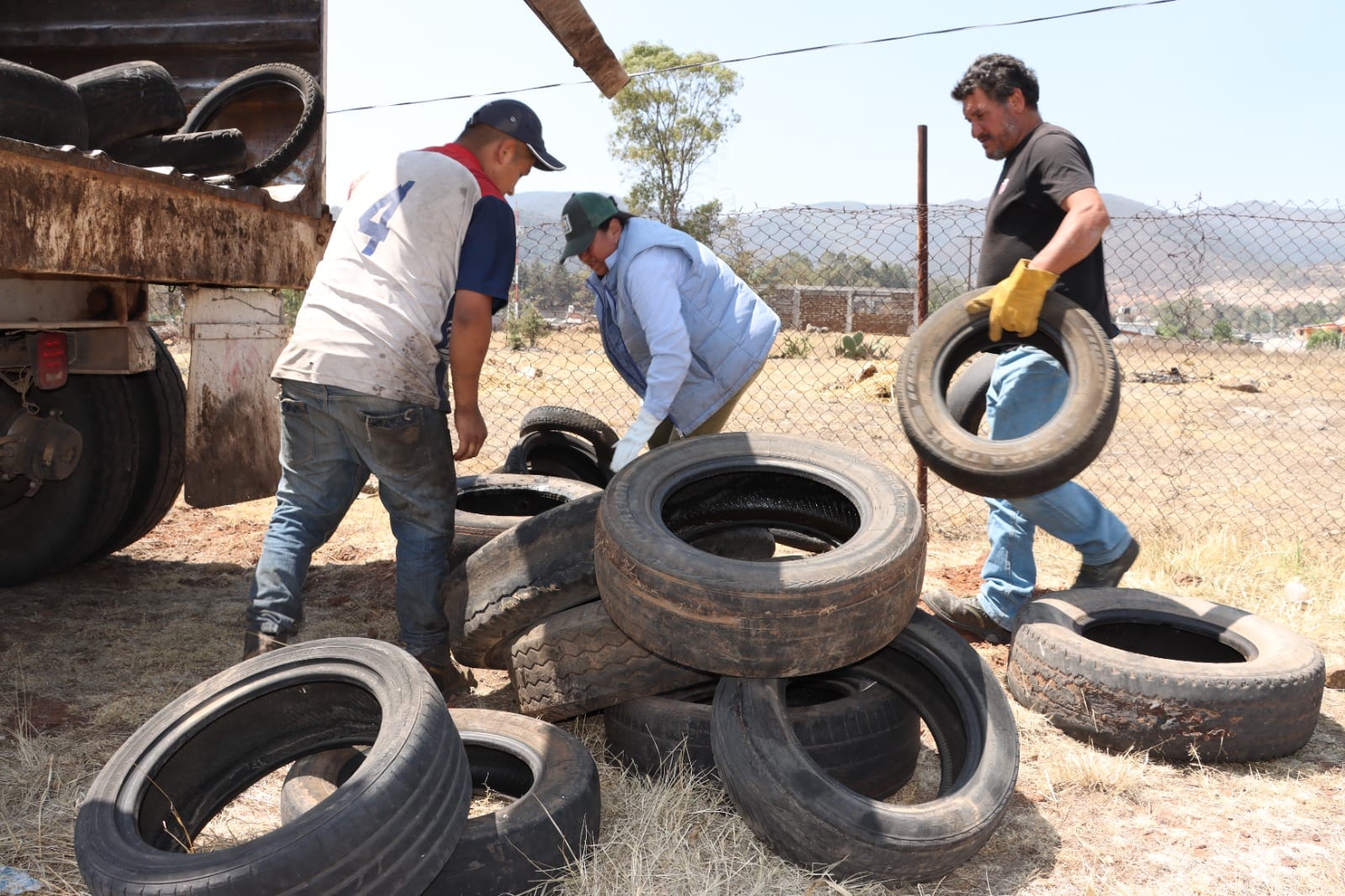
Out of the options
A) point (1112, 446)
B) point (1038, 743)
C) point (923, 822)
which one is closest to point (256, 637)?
point (923, 822)

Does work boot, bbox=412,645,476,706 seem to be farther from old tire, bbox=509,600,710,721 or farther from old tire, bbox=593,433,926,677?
old tire, bbox=593,433,926,677

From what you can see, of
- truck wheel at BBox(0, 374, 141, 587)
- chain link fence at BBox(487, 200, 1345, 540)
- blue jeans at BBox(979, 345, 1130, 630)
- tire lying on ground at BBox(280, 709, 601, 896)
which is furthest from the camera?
chain link fence at BBox(487, 200, 1345, 540)

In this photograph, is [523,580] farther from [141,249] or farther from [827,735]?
[141,249]

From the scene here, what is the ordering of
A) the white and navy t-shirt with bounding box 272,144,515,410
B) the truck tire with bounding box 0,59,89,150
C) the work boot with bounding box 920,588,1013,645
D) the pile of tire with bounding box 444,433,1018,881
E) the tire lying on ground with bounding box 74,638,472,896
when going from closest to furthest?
the tire lying on ground with bounding box 74,638,472,896 < the pile of tire with bounding box 444,433,1018,881 < the truck tire with bounding box 0,59,89,150 < the white and navy t-shirt with bounding box 272,144,515,410 < the work boot with bounding box 920,588,1013,645

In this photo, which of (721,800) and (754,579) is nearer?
(754,579)

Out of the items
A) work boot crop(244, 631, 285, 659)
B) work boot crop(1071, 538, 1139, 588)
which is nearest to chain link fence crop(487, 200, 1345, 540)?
work boot crop(1071, 538, 1139, 588)

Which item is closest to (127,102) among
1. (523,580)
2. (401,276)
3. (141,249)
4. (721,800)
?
(141,249)

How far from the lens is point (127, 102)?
12.3 ft

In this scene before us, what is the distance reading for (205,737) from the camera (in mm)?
2502

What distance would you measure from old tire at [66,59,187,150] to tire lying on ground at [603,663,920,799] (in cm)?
290

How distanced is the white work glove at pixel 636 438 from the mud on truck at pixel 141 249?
1.57 metres

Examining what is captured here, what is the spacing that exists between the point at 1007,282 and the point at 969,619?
150 cm

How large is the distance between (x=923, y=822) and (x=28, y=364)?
3.67m

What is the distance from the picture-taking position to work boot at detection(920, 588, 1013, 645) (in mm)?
4164
